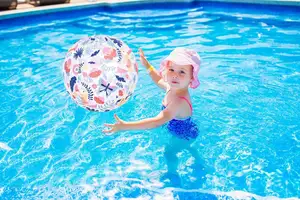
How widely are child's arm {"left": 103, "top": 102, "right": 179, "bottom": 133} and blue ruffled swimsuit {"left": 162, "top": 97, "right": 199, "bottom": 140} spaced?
344mm

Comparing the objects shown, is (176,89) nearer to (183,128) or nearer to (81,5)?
(183,128)

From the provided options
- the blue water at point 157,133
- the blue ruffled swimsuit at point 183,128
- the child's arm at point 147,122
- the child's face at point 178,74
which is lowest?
the blue water at point 157,133

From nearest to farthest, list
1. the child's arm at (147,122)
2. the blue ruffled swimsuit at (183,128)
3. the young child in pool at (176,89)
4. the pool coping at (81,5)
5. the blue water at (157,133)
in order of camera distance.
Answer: the child's arm at (147,122), the young child in pool at (176,89), the blue water at (157,133), the blue ruffled swimsuit at (183,128), the pool coping at (81,5)

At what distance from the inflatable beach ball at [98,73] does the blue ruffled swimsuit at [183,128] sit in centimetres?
68

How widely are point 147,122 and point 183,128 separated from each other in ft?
2.35

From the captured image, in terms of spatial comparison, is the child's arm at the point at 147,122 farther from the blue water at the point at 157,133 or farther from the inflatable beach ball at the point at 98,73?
the blue water at the point at 157,133

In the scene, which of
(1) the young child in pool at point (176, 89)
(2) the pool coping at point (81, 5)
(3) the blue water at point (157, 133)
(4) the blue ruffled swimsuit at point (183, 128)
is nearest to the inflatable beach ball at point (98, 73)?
(1) the young child in pool at point (176, 89)

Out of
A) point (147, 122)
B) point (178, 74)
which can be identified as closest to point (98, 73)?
point (147, 122)

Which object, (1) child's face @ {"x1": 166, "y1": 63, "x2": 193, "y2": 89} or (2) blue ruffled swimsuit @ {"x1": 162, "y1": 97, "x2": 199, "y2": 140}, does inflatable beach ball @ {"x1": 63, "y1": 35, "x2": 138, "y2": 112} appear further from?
(2) blue ruffled swimsuit @ {"x1": 162, "y1": 97, "x2": 199, "y2": 140}

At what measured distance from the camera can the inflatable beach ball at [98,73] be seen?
127 inches

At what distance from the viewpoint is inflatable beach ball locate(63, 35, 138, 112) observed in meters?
3.22

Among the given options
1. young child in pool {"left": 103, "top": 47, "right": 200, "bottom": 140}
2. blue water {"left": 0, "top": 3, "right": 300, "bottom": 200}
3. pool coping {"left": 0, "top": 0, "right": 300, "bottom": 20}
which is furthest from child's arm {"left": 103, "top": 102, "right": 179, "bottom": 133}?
pool coping {"left": 0, "top": 0, "right": 300, "bottom": 20}

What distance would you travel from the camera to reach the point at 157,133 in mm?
4285

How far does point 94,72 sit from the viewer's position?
3.23 meters
